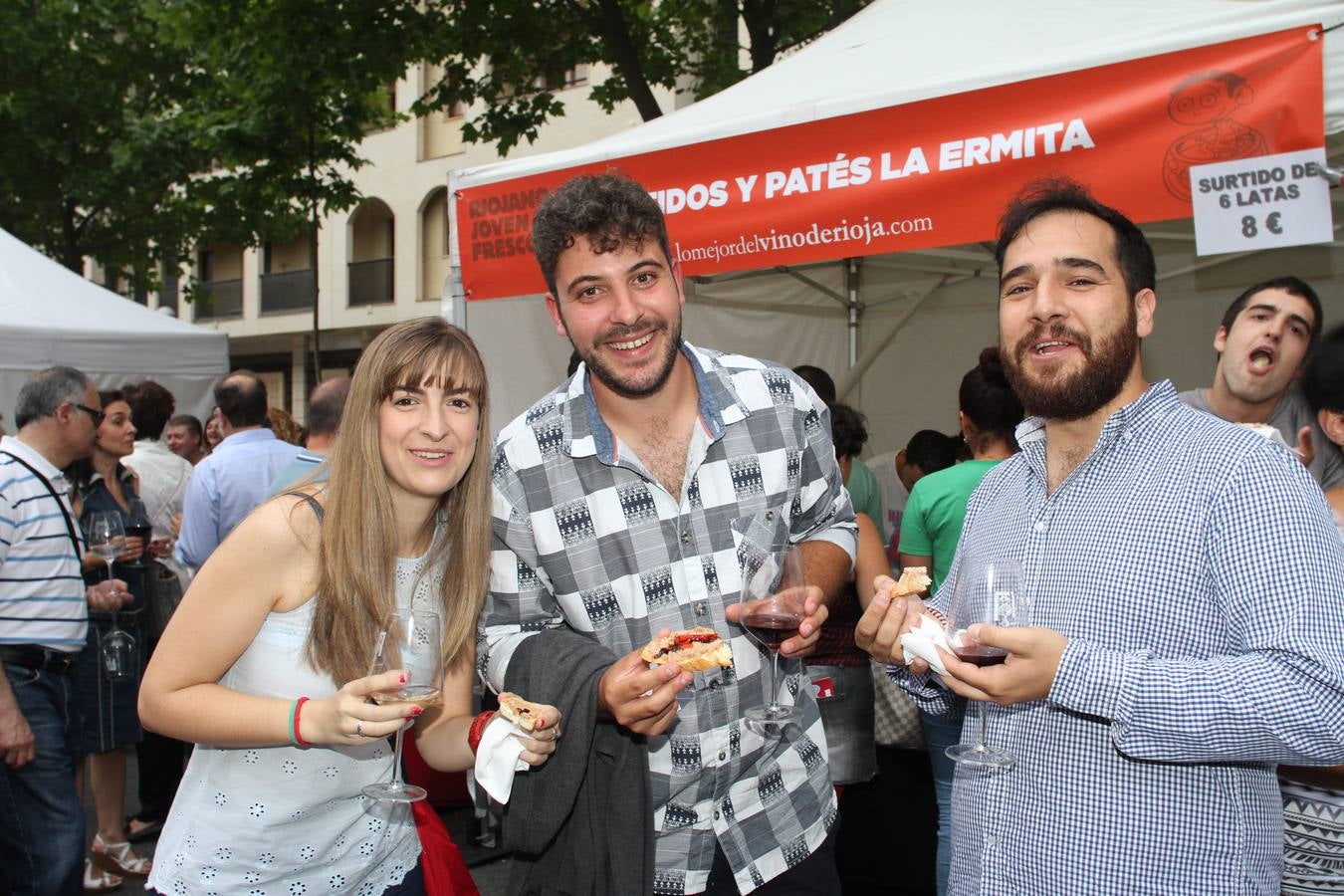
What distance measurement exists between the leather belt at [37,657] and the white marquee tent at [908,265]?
2280 mm

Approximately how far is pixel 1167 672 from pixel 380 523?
1561 millimetres

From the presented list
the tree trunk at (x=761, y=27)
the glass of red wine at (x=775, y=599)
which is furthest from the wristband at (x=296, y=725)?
the tree trunk at (x=761, y=27)

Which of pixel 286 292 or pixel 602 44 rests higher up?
pixel 286 292

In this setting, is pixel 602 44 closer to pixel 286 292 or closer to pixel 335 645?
pixel 335 645

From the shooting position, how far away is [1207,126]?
315 cm

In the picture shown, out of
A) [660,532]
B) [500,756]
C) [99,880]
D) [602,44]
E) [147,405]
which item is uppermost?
[602,44]

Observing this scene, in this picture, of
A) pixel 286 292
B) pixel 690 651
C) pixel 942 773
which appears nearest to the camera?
pixel 690 651

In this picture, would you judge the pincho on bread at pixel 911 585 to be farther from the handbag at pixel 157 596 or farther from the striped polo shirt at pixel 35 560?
the handbag at pixel 157 596

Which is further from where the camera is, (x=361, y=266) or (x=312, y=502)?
(x=361, y=266)

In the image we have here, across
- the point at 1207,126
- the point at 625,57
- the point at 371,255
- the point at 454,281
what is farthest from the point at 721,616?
the point at 371,255

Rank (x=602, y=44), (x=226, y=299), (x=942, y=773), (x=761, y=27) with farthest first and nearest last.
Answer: (x=226, y=299) → (x=602, y=44) → (x=761, y=27) → (x=942, y=773)

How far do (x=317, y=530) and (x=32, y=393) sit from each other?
292 cm

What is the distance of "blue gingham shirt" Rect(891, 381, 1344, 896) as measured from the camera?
1544 mm

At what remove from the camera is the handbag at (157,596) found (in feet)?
18.3
